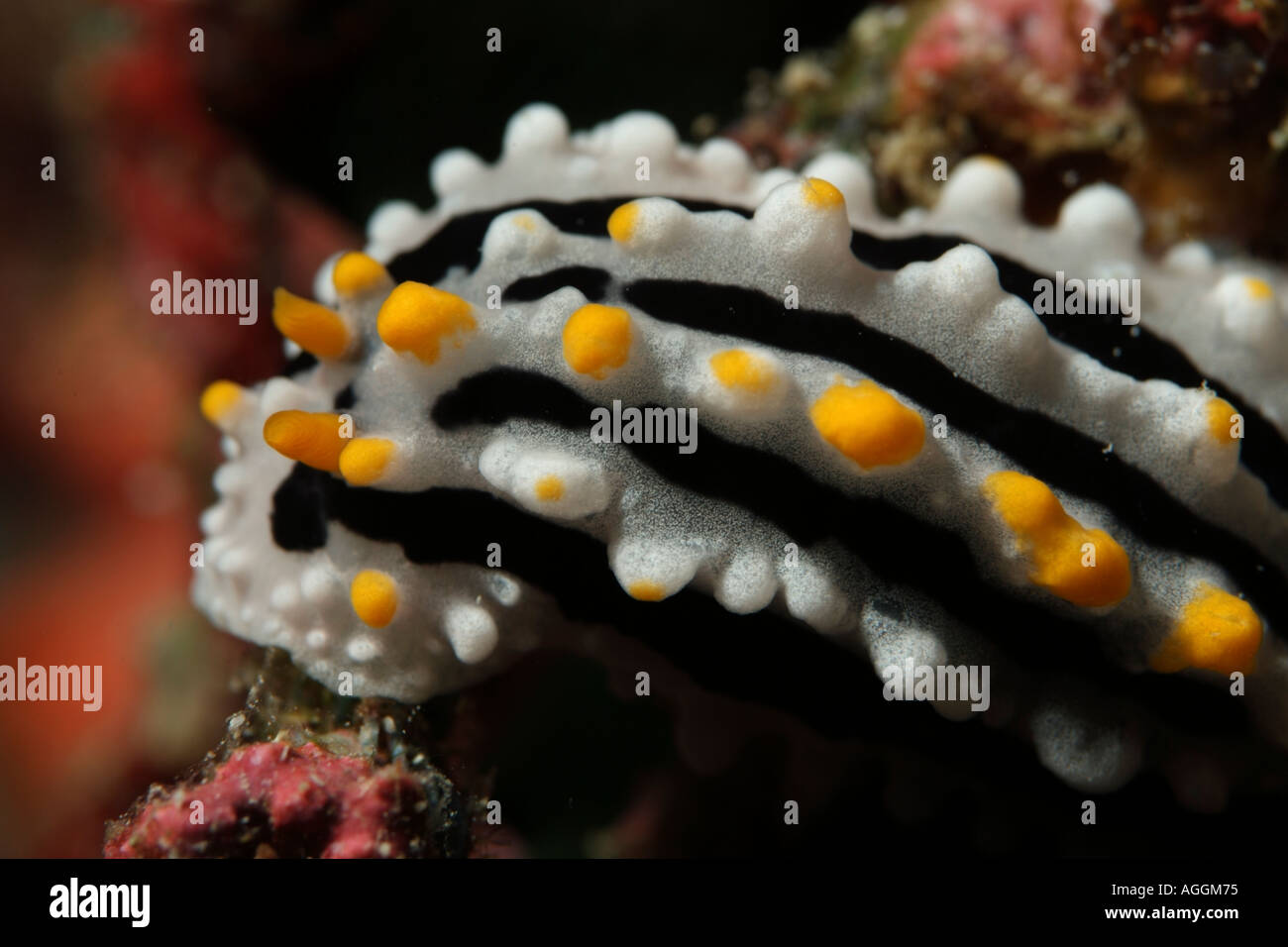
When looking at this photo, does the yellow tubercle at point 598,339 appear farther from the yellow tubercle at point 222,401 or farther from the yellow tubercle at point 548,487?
the yellow tubercle at point 222,401

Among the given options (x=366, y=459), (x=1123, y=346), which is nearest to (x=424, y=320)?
(x=366, y=459)

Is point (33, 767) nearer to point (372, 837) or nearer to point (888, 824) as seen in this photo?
point (372, 837)

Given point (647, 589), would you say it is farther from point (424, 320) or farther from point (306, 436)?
point (306, 436)

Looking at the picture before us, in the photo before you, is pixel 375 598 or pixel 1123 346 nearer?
pixel 375 598

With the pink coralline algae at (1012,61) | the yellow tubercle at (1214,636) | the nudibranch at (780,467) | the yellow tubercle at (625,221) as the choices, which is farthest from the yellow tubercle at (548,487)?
the pink coralline algae at (1012,61)

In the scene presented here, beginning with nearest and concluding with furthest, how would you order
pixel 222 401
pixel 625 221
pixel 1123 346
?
1. pixel 625 221
2. pixel 1123 346
3. pixel 222 401

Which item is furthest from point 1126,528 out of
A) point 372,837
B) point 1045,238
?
point 372,837

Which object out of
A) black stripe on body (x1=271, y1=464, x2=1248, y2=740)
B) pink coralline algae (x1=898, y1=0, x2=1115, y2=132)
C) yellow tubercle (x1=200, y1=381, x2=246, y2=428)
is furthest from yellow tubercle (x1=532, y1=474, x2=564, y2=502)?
pink coralline algae (x1=898, y1=0, x2=1115, y2=132)
